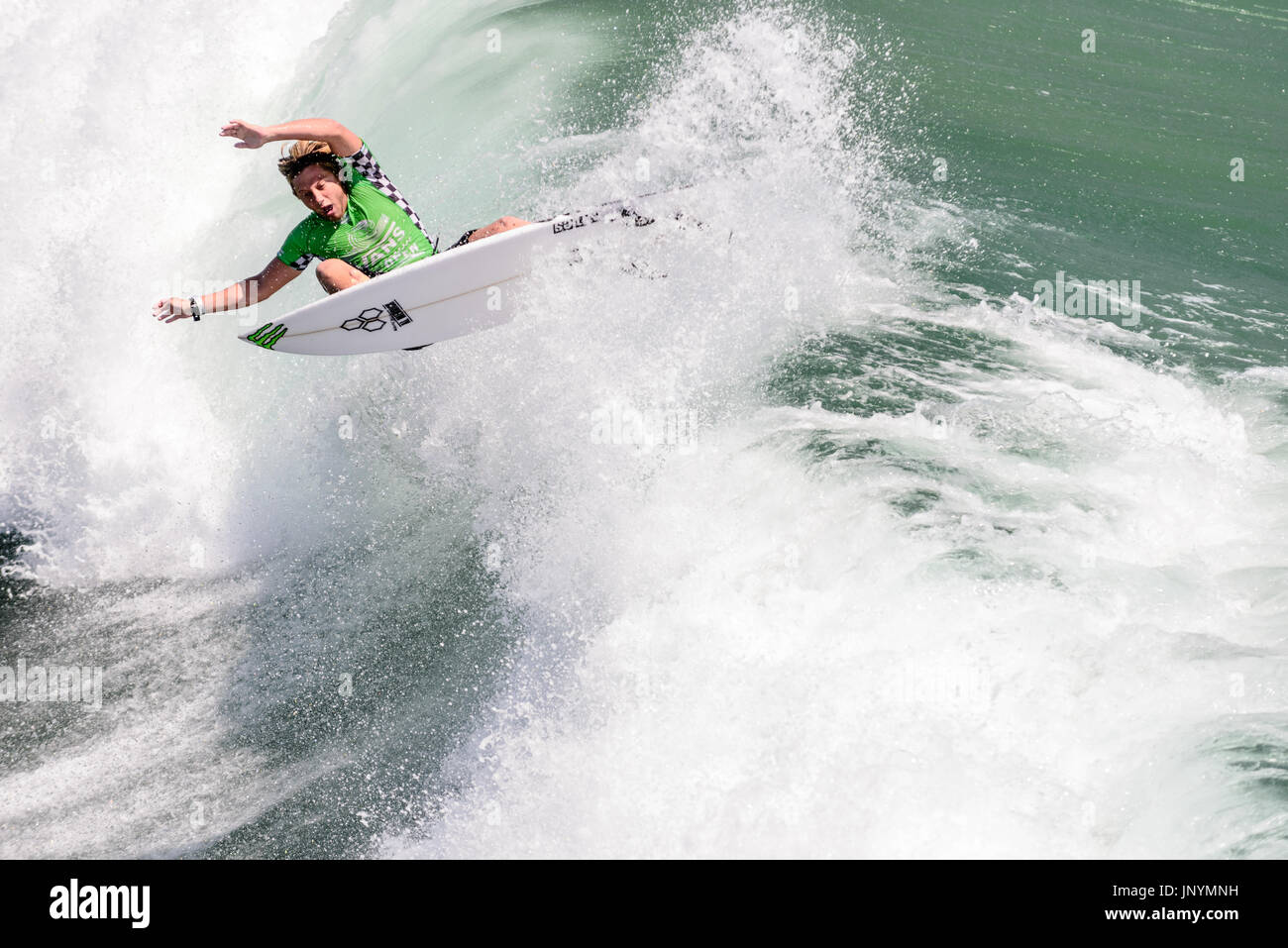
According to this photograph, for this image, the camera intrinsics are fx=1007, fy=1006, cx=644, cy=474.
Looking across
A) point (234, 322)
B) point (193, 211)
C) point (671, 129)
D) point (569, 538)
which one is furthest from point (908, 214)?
point (193, 211)

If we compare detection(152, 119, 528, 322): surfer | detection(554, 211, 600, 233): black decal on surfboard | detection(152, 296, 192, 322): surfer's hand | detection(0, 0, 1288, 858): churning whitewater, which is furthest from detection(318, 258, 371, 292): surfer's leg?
detection(554, 211, 600, 233): black decal on surfboard

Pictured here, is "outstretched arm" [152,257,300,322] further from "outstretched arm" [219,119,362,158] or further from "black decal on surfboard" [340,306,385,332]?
"outstretched arm" [219,119,362,158]

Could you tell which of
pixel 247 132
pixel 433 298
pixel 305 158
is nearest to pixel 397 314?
pixel 433 298

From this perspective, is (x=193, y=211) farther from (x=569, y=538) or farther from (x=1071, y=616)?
(x=1071, y=616)

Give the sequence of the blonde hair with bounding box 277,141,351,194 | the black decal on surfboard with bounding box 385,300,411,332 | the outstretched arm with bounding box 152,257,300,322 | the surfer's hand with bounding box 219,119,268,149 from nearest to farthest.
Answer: the surfer's hand with bounding box 219,119,268,149 < the blonde hair with bounding box 277,141,351,194 < the outstretched arm with bounding box 152,257,300,322 < the black decal on surfboard with bounding box 385,300,411,332

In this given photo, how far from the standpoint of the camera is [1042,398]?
6.83m

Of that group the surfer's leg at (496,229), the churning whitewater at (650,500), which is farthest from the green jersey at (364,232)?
the churning whitewater at (650,500)

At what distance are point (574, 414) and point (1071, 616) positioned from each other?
11.2 ft

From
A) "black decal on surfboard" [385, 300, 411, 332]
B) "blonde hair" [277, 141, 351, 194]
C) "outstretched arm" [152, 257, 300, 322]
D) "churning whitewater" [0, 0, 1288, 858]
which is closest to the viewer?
"churning whitewater" [0, 0, 1288, 858]

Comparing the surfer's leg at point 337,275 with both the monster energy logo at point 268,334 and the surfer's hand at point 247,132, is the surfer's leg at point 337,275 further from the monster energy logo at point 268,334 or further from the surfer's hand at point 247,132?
Result: the surfer's hand at point 247,132

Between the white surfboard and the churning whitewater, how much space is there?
250 mm

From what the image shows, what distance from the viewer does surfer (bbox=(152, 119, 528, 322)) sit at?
5.83 metres
